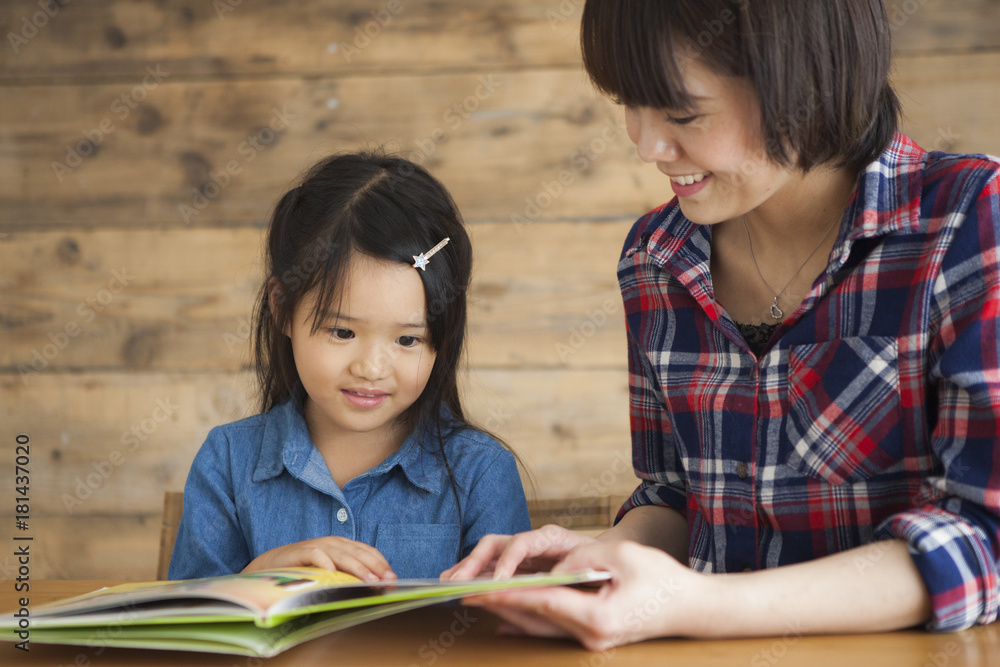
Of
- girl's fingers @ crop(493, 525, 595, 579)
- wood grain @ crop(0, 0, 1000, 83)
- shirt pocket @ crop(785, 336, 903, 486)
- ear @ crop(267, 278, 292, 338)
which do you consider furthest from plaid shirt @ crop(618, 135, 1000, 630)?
wood grain @ crop(0, 0, 1000, 83)

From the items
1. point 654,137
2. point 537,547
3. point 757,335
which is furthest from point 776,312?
point 537,547

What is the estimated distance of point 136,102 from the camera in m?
2.11

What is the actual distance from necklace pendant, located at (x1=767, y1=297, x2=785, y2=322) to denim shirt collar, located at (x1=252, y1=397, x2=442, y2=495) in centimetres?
50

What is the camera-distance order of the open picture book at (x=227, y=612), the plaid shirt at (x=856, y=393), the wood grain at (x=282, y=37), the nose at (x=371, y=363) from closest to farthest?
1. the open picture book at (x=227, y=612)
2. the plaid shirt at (x=856, y=393)
3. the nose at (x=371, y=363)
4. the wood grain at (x=282, y=37)

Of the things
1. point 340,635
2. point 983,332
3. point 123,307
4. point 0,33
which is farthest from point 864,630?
point 0,33

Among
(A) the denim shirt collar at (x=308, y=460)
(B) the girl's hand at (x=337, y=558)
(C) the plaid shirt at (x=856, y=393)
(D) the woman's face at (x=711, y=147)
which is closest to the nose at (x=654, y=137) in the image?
(D) the woman's face at (x=711, y=147)

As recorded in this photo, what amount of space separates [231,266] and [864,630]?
5.63 ft

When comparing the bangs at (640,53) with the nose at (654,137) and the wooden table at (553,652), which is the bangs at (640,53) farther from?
the wooden table at (553,652)

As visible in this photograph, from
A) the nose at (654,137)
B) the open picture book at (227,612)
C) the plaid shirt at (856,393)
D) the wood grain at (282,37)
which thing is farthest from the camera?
the wood grain at (282,37)

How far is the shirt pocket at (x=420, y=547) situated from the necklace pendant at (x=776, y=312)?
50cm

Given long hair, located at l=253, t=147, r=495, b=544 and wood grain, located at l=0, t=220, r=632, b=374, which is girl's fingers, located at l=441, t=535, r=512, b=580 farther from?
wood grain, located at l=0, t=220, r=632, b=374

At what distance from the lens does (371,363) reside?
3.62ft

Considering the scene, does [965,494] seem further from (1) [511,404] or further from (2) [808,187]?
(1) [511,404]

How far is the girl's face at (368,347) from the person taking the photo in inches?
44.1
